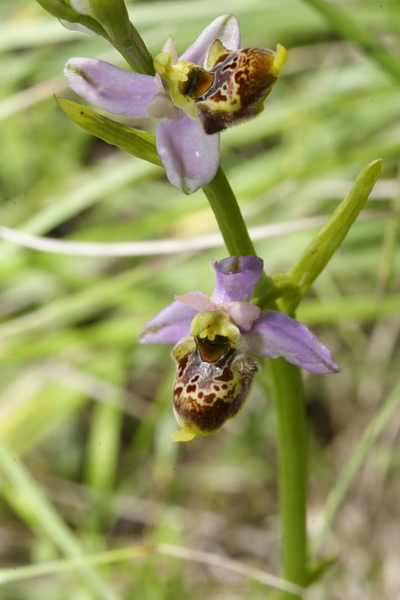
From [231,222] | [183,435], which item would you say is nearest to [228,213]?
[231,222]

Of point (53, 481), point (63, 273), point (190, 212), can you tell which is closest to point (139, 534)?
point (53, 481)

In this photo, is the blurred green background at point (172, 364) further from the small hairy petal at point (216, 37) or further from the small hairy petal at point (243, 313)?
the small hairy petal at point (216, 37)

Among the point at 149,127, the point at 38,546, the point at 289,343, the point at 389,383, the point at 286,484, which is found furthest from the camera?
the point at 149,127

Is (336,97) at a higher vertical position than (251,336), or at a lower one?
lower

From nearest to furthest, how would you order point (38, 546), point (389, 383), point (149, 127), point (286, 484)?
point (286, 484) < point (38, 546) < point (389, 383) < point (149, 127)

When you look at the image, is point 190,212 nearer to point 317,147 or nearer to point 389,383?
point 317,147

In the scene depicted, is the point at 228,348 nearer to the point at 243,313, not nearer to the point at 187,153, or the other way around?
the point at 243,313
